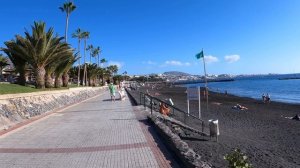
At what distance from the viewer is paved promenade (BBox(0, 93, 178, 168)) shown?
7.28m

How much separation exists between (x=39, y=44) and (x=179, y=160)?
859 inches

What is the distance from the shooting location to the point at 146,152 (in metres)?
8.15

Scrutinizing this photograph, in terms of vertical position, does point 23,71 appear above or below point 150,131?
above

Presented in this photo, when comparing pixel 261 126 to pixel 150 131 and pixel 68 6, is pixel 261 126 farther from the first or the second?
pixel 68 6

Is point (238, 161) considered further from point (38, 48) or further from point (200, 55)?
point (38, 48)

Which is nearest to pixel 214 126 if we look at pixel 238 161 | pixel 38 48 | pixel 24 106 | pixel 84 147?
pixel 84 147

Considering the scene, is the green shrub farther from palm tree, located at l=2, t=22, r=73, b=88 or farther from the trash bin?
palm tree, located at l=2, t=22, r=73, b=88

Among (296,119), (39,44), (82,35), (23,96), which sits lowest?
(296,119)

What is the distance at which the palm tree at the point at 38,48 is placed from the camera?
2694cm

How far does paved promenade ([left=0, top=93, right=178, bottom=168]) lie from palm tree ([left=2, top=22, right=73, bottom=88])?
15.1 meters

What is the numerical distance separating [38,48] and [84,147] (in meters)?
19.7

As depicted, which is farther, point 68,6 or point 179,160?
point 68,6

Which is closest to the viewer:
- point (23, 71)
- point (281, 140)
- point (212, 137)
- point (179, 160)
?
point (179, 160)

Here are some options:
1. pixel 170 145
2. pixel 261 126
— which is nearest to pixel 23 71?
pixel 261 126
